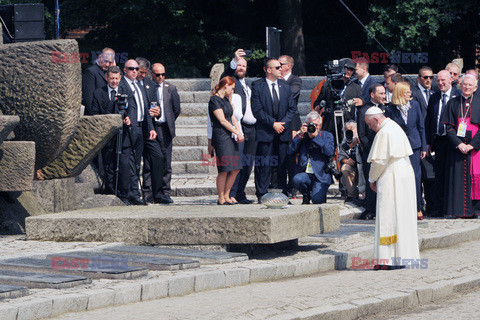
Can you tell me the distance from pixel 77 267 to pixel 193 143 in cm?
1008

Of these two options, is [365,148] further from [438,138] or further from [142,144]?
[142,144]

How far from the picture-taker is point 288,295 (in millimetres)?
8797

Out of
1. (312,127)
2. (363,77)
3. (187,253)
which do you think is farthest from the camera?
(363,77)

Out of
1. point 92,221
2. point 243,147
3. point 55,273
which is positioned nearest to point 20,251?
point 92,221

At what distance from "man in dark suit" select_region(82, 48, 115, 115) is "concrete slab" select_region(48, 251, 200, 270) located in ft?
16.3

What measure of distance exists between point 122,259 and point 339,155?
6.29 metres

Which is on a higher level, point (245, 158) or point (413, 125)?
point (413, 125)

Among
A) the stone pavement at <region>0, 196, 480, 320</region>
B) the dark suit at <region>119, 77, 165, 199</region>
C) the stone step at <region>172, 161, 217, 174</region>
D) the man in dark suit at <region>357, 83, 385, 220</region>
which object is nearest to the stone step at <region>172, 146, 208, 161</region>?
the stone step at <region>172, 161, 217, 174</region>

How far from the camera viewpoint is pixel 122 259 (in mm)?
9812

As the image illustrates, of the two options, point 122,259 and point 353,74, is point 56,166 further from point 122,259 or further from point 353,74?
point 353,74

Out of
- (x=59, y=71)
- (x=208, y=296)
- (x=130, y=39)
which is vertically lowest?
(x=208, y=296)

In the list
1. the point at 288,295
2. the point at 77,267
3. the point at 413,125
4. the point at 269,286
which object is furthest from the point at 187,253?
the point at 413,125

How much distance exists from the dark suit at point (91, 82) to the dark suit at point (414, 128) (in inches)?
160

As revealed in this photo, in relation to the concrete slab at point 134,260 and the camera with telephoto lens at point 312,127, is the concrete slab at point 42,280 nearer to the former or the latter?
the concrete slab at point 134,260
